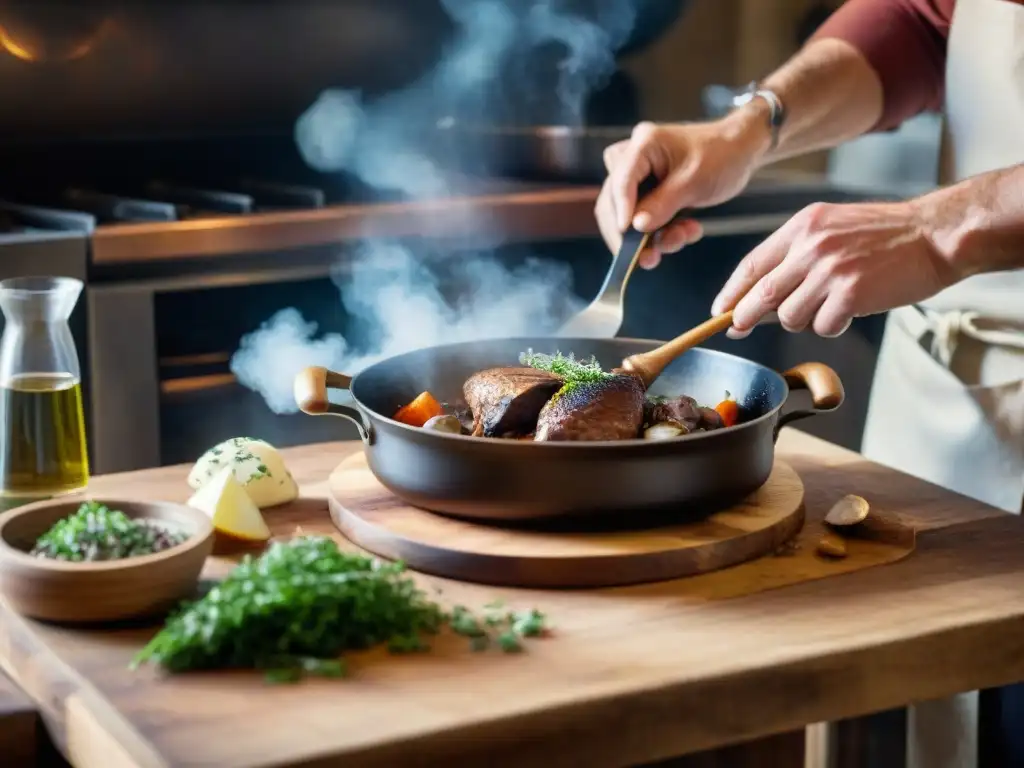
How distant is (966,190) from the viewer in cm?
161

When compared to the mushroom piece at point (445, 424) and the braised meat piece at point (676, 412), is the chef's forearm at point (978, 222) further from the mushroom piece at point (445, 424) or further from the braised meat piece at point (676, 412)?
the mushroom piece at point (445, 424)

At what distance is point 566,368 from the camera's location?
1.53 metres

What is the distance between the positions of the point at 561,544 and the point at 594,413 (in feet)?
0.49

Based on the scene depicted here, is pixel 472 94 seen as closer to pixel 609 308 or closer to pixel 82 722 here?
pixel 609 308

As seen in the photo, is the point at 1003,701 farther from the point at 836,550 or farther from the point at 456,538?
the point at 456,538

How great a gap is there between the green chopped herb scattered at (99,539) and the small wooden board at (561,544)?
227mm

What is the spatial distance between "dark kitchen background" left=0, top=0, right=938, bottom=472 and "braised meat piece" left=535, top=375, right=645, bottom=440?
97cm

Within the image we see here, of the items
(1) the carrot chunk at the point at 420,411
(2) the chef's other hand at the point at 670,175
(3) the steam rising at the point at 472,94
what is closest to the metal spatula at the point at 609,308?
(2) the chef's other hand at the point at 670,175

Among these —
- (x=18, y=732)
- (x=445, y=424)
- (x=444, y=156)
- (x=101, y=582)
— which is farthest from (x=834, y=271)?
(x=444, y=156)

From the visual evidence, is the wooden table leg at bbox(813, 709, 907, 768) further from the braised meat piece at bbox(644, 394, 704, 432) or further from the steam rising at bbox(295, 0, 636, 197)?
the steam rising at bbox(295, 0, 636, 197)

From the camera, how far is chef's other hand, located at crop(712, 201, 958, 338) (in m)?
1.52

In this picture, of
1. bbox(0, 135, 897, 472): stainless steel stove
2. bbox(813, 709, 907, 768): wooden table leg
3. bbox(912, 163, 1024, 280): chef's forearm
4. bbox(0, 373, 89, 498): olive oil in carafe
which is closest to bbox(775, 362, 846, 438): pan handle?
bbox(912, 163, 1024, 280): chef's forearm

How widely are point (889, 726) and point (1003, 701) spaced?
0.19m

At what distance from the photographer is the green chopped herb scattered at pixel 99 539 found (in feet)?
3.98
